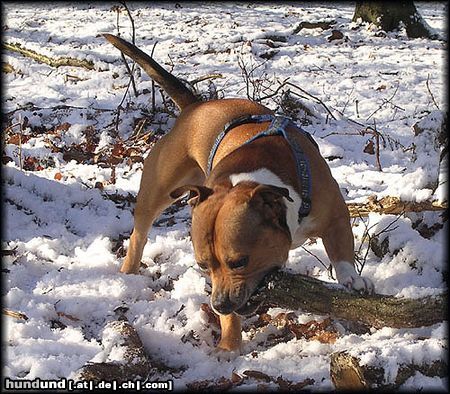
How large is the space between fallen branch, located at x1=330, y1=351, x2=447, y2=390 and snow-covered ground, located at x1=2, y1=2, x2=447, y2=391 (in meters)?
0.03

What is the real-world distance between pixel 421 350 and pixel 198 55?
8012mm

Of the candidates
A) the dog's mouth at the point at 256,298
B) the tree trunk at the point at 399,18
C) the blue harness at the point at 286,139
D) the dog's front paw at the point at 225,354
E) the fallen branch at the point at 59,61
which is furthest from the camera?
the tree trunk at the point at 399,18

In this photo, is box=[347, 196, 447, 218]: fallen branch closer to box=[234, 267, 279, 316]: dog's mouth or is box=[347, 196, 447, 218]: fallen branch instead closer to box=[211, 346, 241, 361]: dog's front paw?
box=[234, 267, 279, 316]: dog's mouth

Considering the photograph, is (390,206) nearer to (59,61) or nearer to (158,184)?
(158,184)

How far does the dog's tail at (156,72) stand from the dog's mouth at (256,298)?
Answer: 215cm

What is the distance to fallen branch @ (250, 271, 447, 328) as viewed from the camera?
9.70 feet

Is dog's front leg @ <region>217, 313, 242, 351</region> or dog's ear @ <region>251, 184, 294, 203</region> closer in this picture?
dog's ear @ <region>251, 184, 294, 203</region>

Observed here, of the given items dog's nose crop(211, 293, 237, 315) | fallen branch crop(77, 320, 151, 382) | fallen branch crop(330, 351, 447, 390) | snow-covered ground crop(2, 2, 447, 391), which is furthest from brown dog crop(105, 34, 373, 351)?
fallen branch crop(330, 351, 447, 390)

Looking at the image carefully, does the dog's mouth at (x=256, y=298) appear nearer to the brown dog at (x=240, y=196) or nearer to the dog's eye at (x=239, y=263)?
the brown dog at (x=240, y=196)

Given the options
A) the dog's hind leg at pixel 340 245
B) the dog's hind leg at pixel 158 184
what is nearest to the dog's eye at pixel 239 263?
the dog's hind leg at pixel 340 245

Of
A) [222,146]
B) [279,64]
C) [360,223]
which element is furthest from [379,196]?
[279,64]

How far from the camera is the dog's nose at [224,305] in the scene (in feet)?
10.2

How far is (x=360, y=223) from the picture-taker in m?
4.51

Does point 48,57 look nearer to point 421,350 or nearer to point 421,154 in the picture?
point 421,154
